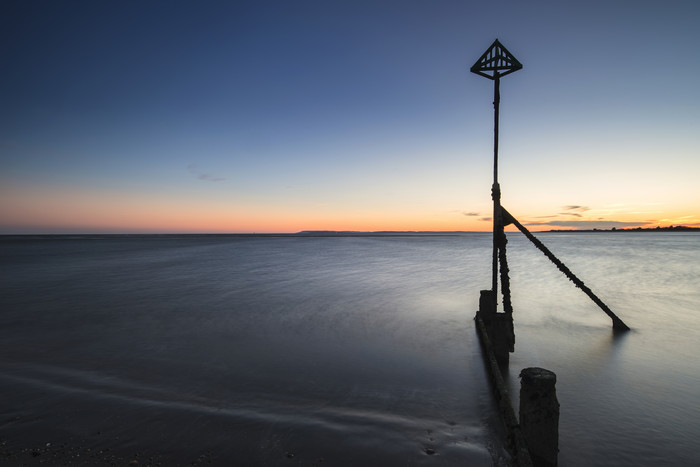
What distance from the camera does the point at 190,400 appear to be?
212 inches

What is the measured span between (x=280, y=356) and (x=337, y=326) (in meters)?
3.14

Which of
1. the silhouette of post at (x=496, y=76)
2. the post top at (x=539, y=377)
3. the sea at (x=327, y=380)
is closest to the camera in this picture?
the post top at (x=539, y=377)

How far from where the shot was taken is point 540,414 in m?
3.37

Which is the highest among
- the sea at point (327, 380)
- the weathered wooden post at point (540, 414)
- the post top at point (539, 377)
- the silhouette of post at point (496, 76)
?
the silhouette of post at point (496, 76)

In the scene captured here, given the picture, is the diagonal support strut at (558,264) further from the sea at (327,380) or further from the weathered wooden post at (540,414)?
the weathered wooden post at (540,414)

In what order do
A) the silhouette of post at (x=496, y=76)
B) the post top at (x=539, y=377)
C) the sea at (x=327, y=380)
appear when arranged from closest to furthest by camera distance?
1. the post top at (x=539, y=377)
2. the sea at (x=327, y=380)
3. the silhouette of post at (x=496, y=76)

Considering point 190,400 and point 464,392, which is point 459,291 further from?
point 190,400

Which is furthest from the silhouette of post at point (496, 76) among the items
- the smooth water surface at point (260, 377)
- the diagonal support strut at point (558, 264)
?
the smooth water surface at point (260, 377)

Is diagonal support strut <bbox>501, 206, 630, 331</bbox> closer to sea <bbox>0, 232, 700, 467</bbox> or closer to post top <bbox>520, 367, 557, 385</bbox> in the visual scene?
sea <bbox>0, 232, 700, 467</bbox>

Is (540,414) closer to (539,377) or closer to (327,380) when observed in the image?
(539,377)

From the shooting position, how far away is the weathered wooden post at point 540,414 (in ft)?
10.8

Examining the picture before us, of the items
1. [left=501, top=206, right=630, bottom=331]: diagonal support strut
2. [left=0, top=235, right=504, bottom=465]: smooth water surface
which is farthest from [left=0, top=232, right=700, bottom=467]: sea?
[left=501, top=206, right=630, bottom=331]: diagonal support strut

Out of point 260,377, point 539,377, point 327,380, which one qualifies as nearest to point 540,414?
point 539,377

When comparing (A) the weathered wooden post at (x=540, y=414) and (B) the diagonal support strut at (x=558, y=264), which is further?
(B) the diagonal support strut at (x=558, y=264)
